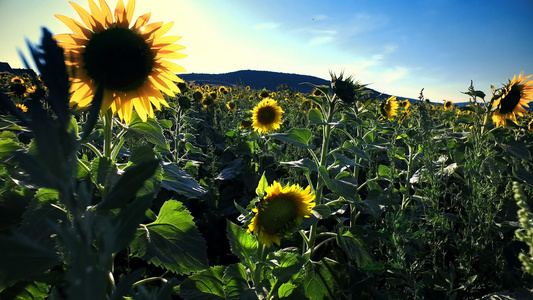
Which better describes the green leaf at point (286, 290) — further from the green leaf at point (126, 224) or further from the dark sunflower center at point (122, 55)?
the green leaf at point (126, 224)

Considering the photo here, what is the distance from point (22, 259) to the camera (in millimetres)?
224

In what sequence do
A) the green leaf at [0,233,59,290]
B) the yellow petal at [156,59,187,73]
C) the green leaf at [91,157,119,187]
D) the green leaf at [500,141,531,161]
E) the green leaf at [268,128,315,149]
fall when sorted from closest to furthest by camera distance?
1. the green leaf at [0,233,59,290]
2. the green leaf at [91,157,119,187]
3. the yellow petal at [156,59,187,73]
4. the green leaf at [268,128,315,149]
5. the green leaf at [500,141,531,161]

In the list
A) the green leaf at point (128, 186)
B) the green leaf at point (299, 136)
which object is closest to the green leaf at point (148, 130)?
the green leaf at point (299, 136)

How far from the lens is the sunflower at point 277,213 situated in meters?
1.45

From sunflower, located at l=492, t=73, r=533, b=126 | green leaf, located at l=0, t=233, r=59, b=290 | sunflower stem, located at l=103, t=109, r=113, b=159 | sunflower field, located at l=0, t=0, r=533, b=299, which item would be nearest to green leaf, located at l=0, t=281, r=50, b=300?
A: sunflower field, located at l=0, t=0, r=533, b=299

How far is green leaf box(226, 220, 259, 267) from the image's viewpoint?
4.59 feet

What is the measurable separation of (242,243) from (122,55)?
85 cm

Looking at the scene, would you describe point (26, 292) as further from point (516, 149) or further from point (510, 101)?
point (510, 101)

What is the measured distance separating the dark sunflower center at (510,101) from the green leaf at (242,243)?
321 cm

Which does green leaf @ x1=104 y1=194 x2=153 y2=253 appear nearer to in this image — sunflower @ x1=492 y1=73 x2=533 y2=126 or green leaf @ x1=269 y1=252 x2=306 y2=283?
green leaf @ x1=269 y1=252 x2=306 y2=283

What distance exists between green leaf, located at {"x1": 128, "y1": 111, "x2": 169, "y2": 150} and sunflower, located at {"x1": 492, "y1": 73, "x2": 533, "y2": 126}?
337cm

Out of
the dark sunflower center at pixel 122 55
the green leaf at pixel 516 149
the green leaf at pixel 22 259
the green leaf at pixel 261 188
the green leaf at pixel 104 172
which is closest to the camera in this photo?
the green leaf at pixel 22 259

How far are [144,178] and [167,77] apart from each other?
1.25 m

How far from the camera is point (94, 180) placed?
104 cm
